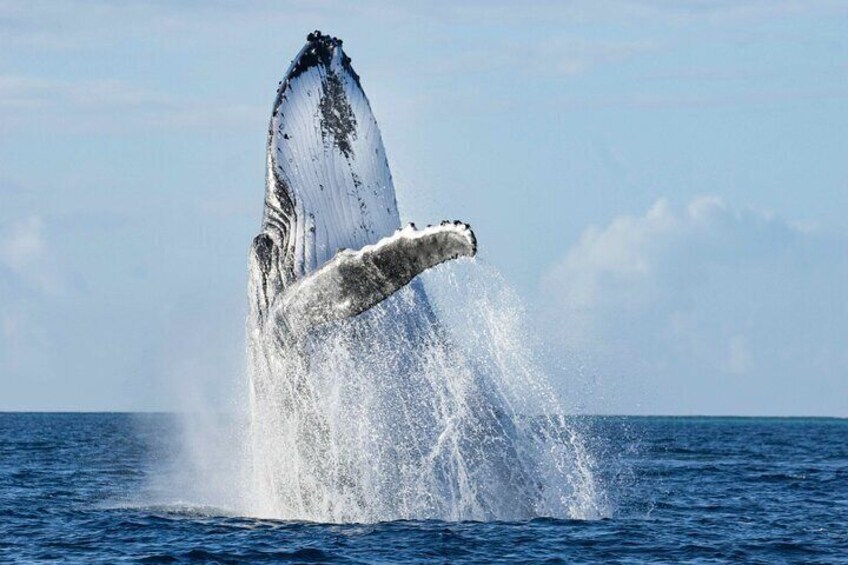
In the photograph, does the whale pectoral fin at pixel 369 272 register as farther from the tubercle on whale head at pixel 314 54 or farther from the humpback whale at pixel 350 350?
the tubercle on whale head at pixel 314 54

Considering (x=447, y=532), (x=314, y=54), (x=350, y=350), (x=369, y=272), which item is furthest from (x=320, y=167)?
(x=447, y=532)

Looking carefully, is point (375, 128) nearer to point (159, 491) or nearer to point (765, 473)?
point (159, 491)

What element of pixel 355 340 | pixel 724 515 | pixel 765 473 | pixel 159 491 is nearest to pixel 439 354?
pixel 355 340

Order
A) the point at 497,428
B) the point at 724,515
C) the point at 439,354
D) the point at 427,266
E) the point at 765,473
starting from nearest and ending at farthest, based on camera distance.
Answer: the point at 427,266 → the point at 439,354 → the point at 497,428 → the point at 724,515 → the point at 765,473

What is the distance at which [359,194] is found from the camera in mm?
13133

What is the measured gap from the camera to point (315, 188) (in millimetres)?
12922

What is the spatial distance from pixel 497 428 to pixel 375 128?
3406 millimetres

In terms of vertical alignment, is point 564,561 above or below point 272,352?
below

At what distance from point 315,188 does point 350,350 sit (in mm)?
1653

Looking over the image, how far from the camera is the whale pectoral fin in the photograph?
1093cm

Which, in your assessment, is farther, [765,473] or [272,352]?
[765,473]

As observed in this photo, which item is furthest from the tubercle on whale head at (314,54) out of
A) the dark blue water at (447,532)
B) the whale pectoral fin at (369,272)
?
the dark blue water at (447,532)

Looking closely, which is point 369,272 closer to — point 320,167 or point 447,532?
point 320,167

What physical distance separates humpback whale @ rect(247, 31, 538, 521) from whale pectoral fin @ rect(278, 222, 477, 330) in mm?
12
